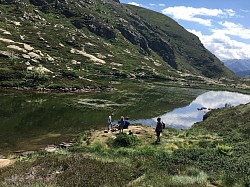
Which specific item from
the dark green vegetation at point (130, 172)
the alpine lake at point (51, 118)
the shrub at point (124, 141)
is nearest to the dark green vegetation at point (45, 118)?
the alpine lake at point (51, 118)

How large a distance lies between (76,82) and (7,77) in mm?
25430

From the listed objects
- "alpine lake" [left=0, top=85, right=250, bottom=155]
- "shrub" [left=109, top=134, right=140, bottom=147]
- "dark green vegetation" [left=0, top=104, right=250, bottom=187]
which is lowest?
"alpine lake" [left=0, top=85, right=250, bottom=155]

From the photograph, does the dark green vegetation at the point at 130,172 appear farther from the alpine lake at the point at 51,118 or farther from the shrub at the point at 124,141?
the alpine lake at the point at 51,118

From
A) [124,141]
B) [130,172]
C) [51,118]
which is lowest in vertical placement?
[51,118]

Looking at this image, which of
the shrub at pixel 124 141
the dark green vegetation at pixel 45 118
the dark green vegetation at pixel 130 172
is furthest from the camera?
the dark green vegetation at pixel 45 118

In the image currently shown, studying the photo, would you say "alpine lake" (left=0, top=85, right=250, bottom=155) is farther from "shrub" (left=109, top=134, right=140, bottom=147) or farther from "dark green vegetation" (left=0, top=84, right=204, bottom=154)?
"shrub" (left=109, top=134, right=140, bottom=147)

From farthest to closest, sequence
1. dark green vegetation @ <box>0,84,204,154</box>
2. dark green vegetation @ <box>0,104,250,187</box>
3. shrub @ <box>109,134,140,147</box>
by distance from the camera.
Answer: dark green vegetation @ <box>0,84,204,154</box> → shrub @ <box>109,134,140,147</box> → dark green vegetation @ <box>0,104,250,187</box>

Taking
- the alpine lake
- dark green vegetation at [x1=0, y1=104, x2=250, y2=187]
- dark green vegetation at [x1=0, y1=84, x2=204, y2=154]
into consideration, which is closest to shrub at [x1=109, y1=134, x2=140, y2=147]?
dark green vegetation at [x1=0, y1=104, x2=250, y2=187]

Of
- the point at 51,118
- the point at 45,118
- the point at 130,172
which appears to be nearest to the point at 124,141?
the point at 130,172

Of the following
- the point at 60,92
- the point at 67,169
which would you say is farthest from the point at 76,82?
the point at 67,169

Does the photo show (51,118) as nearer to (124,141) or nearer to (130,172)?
(124,141)

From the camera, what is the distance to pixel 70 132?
1879 inches

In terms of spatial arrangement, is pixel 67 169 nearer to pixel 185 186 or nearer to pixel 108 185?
pixel 108 185

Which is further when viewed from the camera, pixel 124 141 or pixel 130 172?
pixel 124 141
